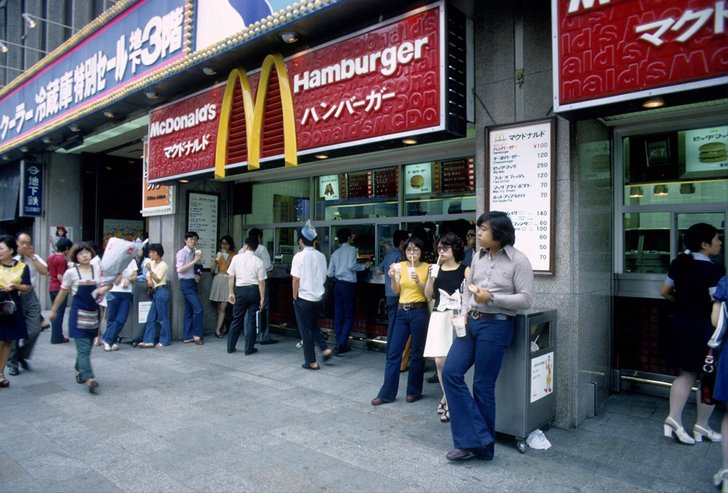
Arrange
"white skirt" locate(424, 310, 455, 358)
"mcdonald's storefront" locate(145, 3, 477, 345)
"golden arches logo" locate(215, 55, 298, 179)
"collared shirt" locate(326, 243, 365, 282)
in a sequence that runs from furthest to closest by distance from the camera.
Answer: "collared shirt" locate(326, 243, 365, 282) < "golden arches logo" locate(215, 55, 298, 179) < "mcdonald's storefront" locate(145, 3, 477, 345) < "white skirt" locate(424, 310, 455, 358)

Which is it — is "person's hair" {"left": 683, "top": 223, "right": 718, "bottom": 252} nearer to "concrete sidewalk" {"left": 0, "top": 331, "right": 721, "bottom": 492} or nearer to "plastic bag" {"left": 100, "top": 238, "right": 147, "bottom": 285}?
"concrete sidewalk" {"left": 0, "top": 331, "right": 721, "bottom": 492}

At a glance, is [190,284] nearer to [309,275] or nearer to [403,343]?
[309,275]

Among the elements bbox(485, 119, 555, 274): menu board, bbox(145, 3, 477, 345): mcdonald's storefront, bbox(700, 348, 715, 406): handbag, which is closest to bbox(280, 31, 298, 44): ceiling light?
bbox(145, 3, 477, 345): mcdonald's storefront

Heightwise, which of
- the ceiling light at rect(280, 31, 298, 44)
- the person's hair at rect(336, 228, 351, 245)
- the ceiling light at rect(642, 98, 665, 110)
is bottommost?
the person's hair at rect(336, 228, 351, 245)

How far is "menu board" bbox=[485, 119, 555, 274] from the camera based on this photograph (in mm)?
4641

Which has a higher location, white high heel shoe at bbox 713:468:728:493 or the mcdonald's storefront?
the mcdonald's storefront

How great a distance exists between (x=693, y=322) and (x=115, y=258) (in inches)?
246

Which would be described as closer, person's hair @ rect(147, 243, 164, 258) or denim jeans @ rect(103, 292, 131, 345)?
denim jeans @ rect(103, 292, 131, 345)

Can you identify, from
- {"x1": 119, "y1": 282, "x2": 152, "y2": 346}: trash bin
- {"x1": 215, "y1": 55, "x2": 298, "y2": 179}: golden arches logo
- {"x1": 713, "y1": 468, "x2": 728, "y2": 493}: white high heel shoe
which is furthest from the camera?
{"x1": 119, "y1": 282, "x2": 152, "y2": 346}: trash bin

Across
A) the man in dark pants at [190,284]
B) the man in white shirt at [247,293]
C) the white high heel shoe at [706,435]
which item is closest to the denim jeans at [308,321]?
the man in white shirt at [247,293]

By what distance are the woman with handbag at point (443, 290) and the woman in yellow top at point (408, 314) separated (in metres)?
0.16

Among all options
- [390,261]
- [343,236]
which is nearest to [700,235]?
[390,261]

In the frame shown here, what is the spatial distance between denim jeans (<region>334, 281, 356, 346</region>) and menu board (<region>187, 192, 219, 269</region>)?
3114 mm

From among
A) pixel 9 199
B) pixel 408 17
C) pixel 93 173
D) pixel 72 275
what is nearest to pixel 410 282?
pixel 408 17
